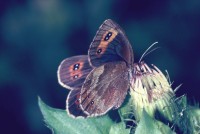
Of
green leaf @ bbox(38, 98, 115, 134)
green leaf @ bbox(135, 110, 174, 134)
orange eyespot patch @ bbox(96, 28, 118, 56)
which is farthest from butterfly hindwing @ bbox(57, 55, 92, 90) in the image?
green leaf @ bbox(135, 110, 174, 134)

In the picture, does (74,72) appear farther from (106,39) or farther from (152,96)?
(152,96)

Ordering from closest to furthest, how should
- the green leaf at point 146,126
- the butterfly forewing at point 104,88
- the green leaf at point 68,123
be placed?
the green leaf at point 146,126, the green leaf at point 68,123, the butterfly forewing at point 104,88

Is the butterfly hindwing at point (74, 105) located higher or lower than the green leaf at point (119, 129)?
higher

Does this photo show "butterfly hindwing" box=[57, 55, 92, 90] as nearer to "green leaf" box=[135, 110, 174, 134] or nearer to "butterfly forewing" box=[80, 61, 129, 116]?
"butterfly forewing" box=[80, 61, 129, 116]

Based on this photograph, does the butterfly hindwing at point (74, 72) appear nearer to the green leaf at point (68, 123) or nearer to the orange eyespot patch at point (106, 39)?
the orange eyespot patch at point (106, 39)

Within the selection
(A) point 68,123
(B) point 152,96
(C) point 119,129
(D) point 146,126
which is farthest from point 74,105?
(D) point 146,126

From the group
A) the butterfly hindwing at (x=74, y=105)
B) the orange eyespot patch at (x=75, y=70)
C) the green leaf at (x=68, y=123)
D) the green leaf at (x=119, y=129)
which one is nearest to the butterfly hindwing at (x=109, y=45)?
the orange eyespot patch at (x=75, y=70)

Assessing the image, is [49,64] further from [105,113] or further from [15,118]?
[105,113]
